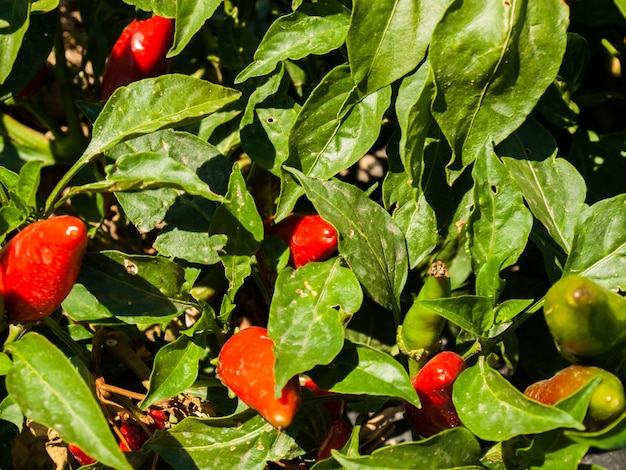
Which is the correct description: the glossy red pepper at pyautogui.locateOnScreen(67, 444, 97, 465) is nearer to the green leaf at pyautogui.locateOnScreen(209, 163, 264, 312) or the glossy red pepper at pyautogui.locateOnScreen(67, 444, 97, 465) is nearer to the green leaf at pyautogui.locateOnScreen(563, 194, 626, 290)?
the green leaf at pyautogui.locateOnScreen(209, 163, 264, 312)

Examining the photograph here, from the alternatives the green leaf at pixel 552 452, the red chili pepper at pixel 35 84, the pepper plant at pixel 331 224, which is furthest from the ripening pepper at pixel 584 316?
the red chili pepper at pixel 35 84

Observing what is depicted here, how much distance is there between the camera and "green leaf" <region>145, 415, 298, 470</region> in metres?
1.17

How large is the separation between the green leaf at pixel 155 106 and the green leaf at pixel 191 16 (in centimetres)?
6

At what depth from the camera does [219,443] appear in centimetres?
120

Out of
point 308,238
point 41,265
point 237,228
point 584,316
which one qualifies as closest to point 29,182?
point 41,265

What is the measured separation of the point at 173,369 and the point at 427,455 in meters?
0.38

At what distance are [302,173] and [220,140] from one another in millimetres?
421

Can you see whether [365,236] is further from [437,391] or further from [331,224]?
[437,391]

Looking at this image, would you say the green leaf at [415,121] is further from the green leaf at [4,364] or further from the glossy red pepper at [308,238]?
the green leaf at [4,364]

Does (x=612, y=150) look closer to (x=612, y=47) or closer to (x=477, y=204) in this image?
(x=612, y=47)

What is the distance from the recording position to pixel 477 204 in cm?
118

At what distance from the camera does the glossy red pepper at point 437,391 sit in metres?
1.13

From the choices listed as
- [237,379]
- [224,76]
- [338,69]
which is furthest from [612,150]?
[237,379]

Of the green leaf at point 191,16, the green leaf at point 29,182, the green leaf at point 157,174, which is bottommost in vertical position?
the green leaf at point 29,182
